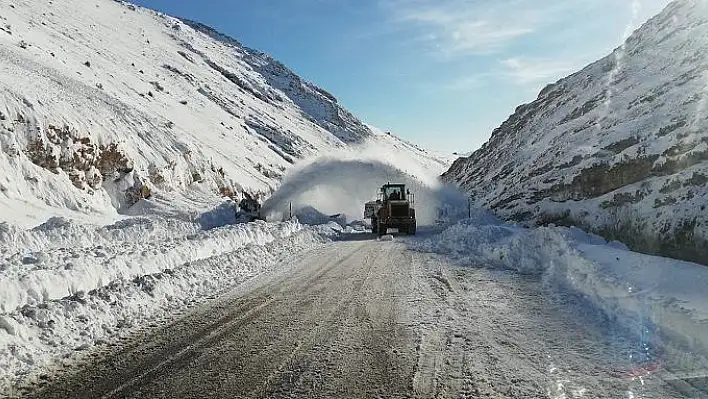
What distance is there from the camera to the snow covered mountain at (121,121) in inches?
835

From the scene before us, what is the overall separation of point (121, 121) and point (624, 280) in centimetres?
2864

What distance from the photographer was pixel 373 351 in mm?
5805

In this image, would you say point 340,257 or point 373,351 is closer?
point 373,351

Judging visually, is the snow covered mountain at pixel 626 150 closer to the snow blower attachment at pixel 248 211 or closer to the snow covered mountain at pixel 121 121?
the snow blower attachment at pixel 248 211

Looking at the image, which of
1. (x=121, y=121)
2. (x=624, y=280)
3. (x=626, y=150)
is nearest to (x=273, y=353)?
(x=624, y=280)

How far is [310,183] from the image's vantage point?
41.8 metres

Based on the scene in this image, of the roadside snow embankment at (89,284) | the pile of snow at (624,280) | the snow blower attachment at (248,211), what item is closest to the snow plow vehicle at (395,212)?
the snow blower attachment at (248,211)

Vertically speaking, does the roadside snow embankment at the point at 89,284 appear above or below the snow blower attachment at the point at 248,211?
below

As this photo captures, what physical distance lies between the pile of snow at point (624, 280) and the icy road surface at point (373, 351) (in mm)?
465

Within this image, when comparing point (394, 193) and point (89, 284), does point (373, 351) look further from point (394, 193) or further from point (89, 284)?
point (394, 193)

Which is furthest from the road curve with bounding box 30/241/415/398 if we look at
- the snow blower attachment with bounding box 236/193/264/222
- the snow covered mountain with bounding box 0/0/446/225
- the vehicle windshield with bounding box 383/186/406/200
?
the snow blower attachment with bounding box 236/193/264/222

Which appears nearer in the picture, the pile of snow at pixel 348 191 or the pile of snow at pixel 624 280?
the pile of snow at pixel 624 280

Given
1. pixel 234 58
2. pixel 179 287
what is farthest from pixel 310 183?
pixel 234 58

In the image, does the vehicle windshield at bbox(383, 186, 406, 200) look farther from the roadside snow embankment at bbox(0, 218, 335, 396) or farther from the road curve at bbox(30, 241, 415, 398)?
the road curve at bbox(30, 241, 415, 398)
